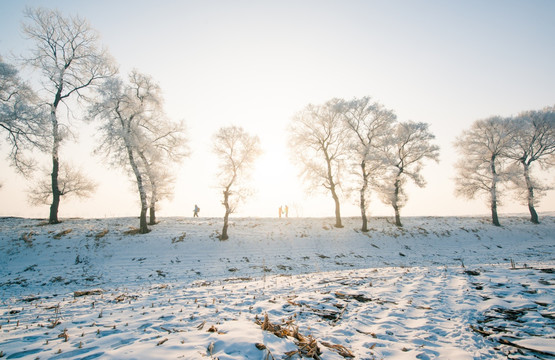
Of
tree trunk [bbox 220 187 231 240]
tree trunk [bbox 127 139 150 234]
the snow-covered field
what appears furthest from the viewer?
tree trunk [bbox 220 187 231 240]

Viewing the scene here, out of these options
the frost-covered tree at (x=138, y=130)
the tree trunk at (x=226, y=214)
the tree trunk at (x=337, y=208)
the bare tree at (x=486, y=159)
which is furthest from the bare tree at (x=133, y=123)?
the bare tree at (x=486, y=159)

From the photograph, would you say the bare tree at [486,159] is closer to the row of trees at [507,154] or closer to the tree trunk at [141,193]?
the row of trees at [507,154]

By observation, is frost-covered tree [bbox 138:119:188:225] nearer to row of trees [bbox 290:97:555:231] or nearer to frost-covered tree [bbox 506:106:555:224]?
row of trees [bbox 290:97:555:231]

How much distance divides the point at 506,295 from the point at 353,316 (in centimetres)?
425

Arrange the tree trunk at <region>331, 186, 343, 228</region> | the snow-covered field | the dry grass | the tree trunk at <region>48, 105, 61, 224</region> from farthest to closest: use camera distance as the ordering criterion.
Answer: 1. the tree trunk at <region>331, 186, 343, 228</region>
2. the tree trunk at <region>48, 105, 61, 224</region>
3. the dry grass
4. the snow-covered field

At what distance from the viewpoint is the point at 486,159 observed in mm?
28734

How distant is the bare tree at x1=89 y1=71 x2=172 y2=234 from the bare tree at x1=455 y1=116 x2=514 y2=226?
35.1 metres

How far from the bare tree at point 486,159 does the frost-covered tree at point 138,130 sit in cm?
3313

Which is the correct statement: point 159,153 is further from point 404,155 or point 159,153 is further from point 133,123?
point 404,155

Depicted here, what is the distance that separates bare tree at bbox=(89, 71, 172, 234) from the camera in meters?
19.2

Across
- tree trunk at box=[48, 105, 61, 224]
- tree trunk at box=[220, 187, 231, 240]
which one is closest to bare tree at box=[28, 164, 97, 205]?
tree trunk at box=[48, 105, 61, 224]

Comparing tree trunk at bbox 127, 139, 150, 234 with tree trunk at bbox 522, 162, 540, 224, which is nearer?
tree trunk at bbox 127, 139, 150, 234

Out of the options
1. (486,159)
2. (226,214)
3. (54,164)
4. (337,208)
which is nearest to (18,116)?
(54,164)

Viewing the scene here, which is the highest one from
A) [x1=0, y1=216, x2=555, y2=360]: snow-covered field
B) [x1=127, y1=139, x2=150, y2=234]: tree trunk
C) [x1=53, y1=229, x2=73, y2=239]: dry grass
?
[x1=127, y1=139, x2=150, y2=234]: tree trunk
